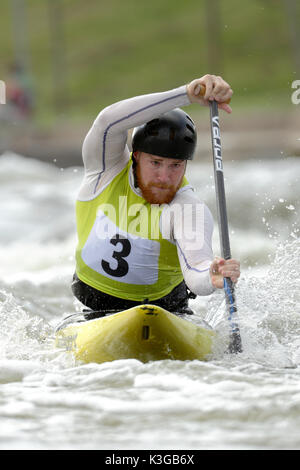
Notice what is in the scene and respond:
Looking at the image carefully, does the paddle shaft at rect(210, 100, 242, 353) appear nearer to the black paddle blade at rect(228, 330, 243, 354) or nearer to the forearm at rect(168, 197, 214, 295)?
the black paddle blade at rect(228, 330, 243, 354)

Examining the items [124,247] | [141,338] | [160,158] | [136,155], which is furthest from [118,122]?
[141,338]

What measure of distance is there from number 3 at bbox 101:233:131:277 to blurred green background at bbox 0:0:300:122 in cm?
2910

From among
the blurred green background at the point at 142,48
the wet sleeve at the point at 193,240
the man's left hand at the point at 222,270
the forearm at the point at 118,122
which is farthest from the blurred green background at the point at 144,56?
the man's left hand at the point at 222,270

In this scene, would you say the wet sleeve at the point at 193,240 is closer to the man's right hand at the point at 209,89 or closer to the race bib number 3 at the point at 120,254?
the race bib number 3 at the point at 120,254

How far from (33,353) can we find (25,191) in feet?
39.5

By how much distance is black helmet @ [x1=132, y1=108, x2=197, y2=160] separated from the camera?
5020 millimetres

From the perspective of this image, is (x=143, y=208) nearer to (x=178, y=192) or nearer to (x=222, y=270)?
(x=178, y=192)

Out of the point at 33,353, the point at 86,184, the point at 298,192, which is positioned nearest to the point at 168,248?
the point at 86,184

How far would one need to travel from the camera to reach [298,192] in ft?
48.4

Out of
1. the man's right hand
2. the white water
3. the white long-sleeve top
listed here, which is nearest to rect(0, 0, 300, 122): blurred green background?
the white water

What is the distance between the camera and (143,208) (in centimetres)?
512

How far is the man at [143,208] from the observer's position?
496 centimetres

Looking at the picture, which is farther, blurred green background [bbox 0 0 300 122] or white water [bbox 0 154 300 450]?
blurred green background [bbox 0 0 300 122]

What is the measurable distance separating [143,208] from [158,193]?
0.13 metres
